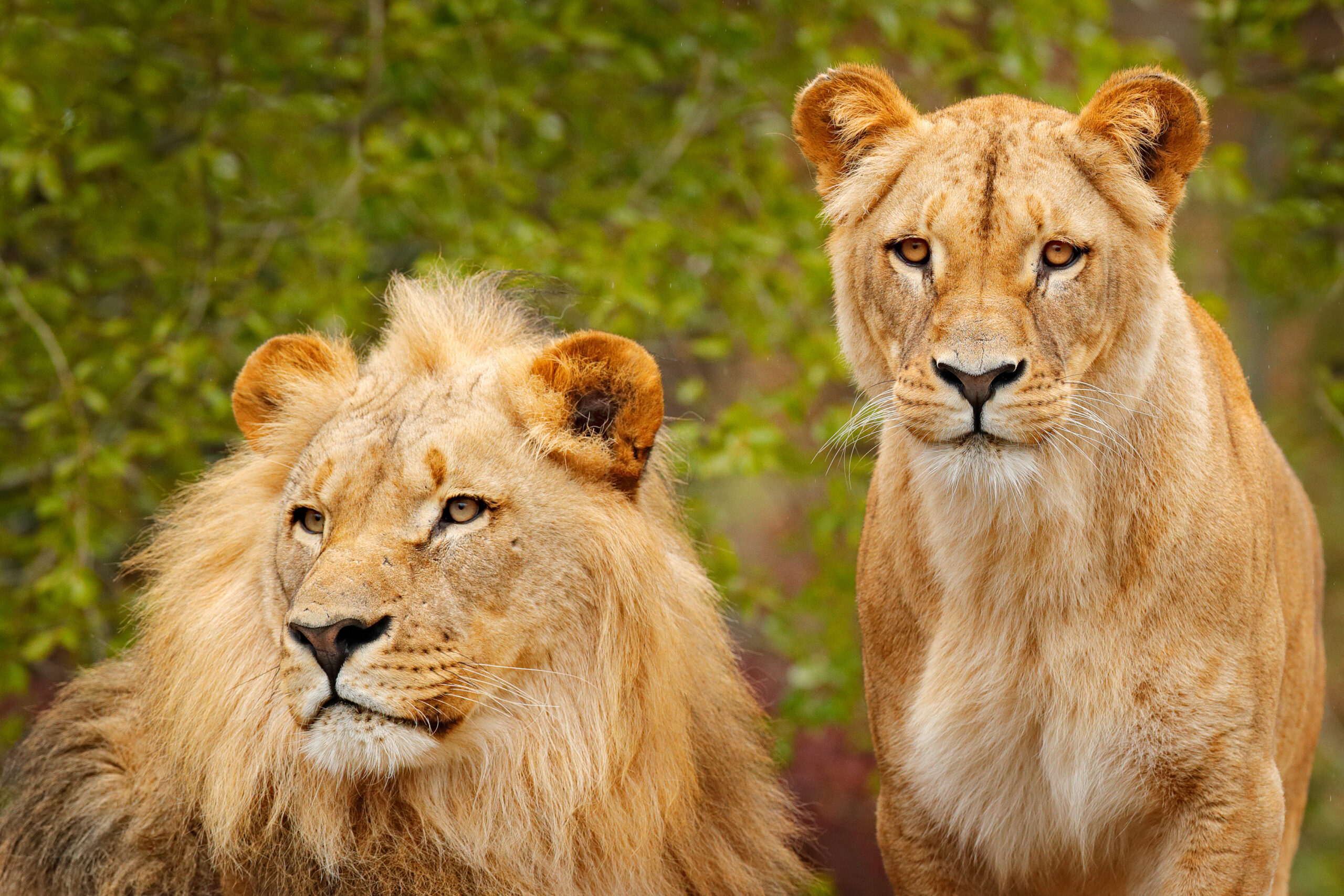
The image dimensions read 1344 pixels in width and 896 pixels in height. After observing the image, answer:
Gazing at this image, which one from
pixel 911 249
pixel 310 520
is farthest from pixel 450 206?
pixel 911 249

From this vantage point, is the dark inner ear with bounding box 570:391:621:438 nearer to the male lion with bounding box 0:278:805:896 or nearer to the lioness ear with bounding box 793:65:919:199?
the male lion with bounding box 0:278:805:896

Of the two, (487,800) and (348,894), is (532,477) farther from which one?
(348,894)

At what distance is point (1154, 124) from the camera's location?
2428mm

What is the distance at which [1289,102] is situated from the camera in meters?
5.39

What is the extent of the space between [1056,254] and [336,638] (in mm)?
1251

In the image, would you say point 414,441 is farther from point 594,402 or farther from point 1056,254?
point 1056,254

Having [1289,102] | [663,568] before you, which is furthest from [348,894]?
[1289,102]

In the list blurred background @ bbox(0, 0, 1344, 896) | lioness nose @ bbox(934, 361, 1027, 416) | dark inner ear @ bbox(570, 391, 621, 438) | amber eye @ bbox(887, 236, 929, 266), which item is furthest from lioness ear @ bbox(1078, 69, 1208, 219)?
blurred background @ bbox(0, 0, 1344, 896)

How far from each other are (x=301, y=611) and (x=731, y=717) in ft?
3.15

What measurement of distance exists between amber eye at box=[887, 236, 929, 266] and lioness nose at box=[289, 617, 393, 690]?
1.02 m

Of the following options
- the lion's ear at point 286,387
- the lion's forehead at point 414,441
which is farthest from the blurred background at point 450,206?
the lion's forehead at point 414,441

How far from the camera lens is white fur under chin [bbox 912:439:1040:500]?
2303mm

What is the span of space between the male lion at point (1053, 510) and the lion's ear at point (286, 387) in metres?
0.94

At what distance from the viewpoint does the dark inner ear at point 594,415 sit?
A: 8.24 feet
